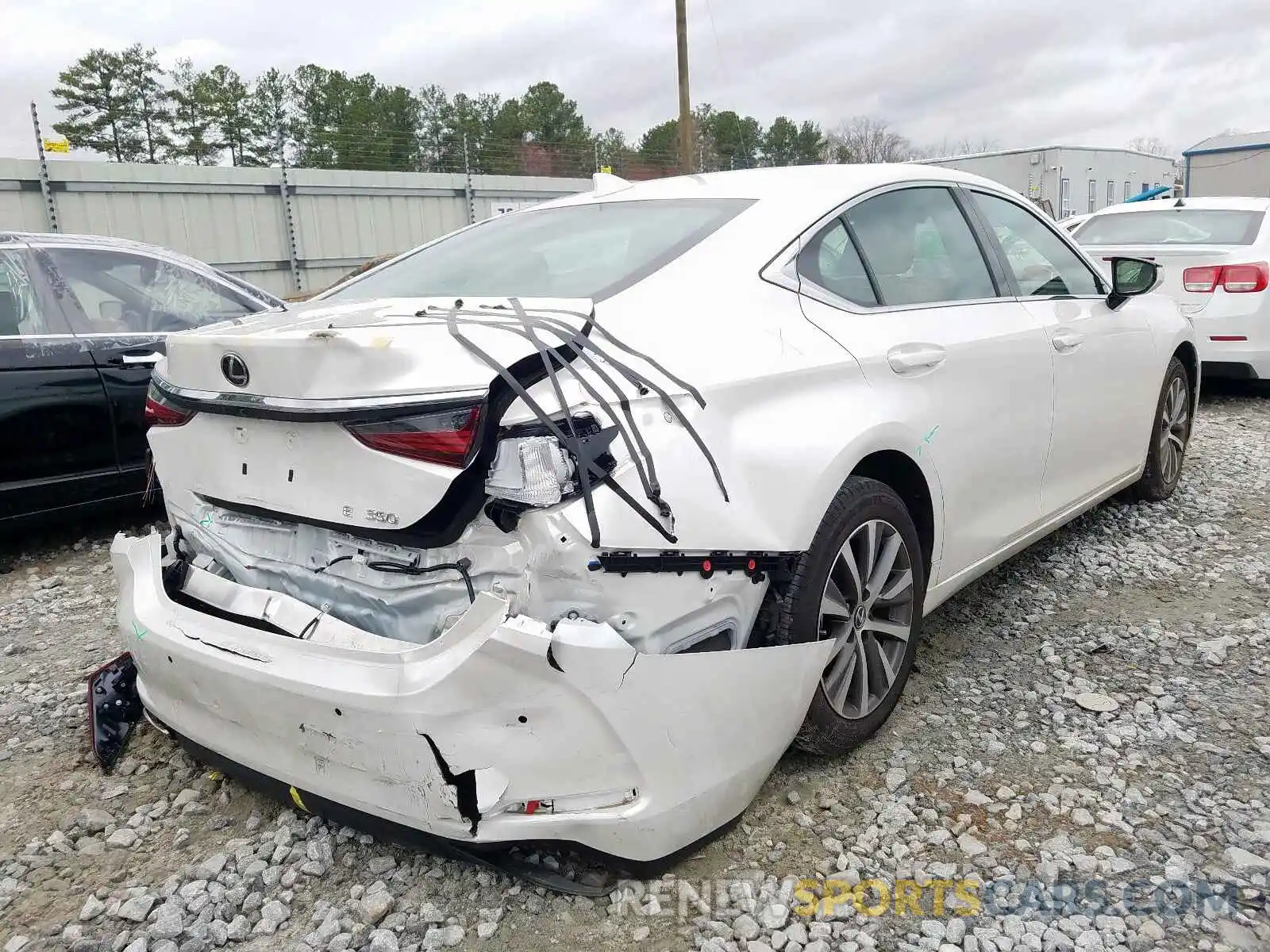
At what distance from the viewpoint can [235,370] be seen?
2.09m

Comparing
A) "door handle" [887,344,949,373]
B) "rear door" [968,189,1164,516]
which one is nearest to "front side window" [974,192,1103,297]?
"rear door" [968,189,1164,516]

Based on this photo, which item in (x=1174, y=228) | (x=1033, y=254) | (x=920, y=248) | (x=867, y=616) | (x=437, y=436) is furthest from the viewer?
(x=1174, y=228)

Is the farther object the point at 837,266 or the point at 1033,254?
the point at 1033,254

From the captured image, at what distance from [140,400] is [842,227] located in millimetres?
3417

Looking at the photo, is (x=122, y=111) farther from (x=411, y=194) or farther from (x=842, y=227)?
(x=842, y=227)

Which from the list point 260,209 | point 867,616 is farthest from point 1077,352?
point 260,209

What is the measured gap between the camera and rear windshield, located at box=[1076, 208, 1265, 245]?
23.5ft

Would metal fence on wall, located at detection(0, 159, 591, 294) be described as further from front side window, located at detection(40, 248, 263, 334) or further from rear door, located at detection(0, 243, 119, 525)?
rear door, located at detection(0, 243, 119, 525)

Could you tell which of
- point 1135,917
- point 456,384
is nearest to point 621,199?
point 456,384

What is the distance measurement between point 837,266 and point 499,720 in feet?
5.04

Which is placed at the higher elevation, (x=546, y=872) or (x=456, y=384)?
Result: (x=456, y=384)

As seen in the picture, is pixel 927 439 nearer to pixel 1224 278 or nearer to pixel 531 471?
pixel 531 471

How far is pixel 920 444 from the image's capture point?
8.61 feet

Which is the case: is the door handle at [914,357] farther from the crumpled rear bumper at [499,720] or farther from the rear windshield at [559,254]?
the crumpled rear bumper at [499,720]
